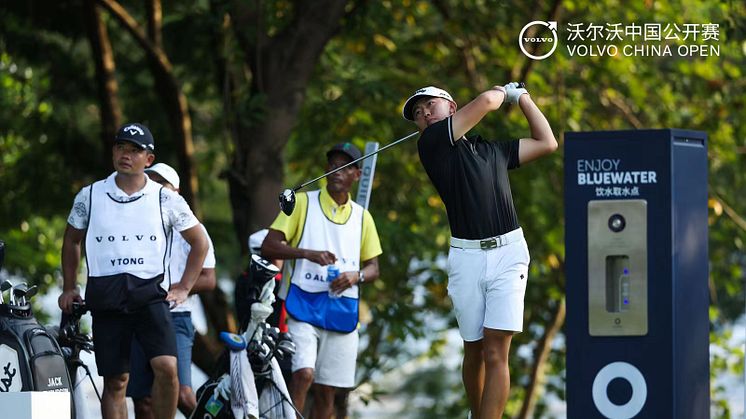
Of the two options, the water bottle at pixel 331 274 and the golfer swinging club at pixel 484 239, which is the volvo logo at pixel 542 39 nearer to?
the water bottle at pixel 331 274

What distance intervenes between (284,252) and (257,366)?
39.0 inches

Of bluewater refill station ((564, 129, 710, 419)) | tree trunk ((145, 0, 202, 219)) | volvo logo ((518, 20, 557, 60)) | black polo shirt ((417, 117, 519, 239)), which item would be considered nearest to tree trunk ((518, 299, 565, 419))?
volvo logo ((518, 20, 557, 60))

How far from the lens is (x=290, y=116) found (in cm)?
1448

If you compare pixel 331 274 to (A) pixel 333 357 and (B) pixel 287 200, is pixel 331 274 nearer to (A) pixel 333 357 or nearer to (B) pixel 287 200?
(A) pixel 333 357

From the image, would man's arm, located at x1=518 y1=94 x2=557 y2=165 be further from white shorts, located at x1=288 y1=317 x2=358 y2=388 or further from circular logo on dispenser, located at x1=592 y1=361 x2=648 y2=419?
white shorts, located at x1=288 y1=317 x2=358 y2=388

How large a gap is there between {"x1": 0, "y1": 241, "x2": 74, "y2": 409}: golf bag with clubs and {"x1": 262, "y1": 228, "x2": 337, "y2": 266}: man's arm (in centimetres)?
181

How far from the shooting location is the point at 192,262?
363 inches

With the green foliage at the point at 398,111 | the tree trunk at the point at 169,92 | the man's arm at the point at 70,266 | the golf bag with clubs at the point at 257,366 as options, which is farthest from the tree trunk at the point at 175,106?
the man's arm at the point at 70,266

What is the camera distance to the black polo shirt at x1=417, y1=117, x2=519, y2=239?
8242 millimetres

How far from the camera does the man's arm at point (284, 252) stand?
388 inches

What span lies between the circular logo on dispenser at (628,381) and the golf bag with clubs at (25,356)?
9.44 ft

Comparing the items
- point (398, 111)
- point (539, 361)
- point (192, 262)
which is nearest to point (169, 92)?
point (398, 111)

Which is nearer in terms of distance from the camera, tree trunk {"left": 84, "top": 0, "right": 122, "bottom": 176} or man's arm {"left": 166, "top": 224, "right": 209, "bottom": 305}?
man's arm {"left": 166, "top": 224, "right": 209, "bottom": 305}

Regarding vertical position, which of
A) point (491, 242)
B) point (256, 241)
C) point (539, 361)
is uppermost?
point (256, 241)
